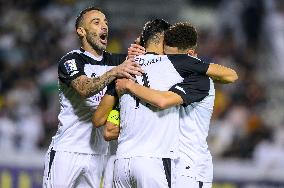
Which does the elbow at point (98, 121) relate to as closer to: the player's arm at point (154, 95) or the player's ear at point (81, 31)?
the player's arm at point (154, 95)

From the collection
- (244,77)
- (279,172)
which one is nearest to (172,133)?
(279,172)

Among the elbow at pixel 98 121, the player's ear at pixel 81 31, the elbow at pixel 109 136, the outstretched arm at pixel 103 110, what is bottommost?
the elbow at pixel 109 136

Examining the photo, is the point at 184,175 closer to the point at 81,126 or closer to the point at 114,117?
the point at 114,117

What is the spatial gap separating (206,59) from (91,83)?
8.32 metres

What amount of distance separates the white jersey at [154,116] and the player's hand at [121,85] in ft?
0.16

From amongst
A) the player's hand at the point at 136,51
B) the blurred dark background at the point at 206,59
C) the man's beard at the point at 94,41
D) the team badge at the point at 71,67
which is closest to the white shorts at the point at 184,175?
the player's hand at the point at 136,51

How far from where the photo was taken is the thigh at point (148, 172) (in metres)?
6.90

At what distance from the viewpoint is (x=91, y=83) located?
7.42m

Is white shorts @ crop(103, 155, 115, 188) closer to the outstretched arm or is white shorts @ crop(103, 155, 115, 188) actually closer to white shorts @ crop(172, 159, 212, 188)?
the outstretched arm

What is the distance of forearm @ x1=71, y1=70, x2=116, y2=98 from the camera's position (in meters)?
7.23

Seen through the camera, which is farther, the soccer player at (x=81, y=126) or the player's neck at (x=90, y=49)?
the player's neck at (x=90, y=49)

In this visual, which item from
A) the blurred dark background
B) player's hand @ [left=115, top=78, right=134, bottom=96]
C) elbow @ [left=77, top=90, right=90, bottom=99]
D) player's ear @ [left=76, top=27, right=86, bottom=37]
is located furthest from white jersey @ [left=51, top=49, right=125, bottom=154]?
the blurred dark background

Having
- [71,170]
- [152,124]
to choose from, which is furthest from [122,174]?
[71,170]

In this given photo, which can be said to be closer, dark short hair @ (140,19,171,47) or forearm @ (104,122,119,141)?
dark short hair @ (140,19,171,47)
